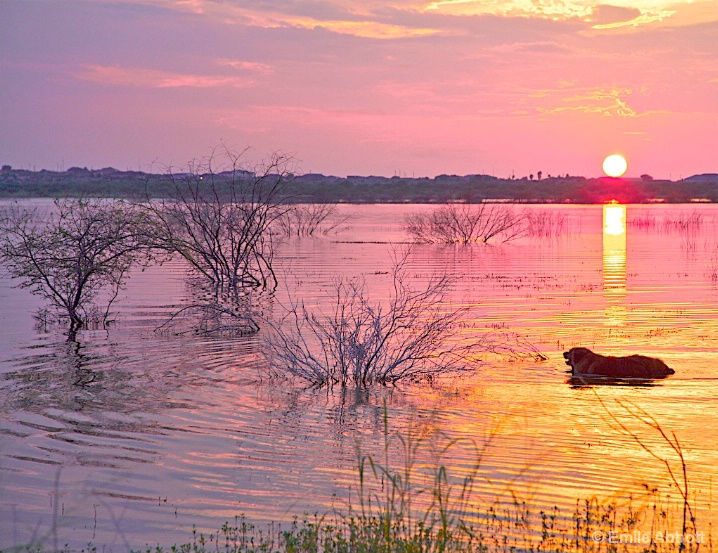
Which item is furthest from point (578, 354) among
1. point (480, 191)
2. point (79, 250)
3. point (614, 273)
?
point (480, 191)

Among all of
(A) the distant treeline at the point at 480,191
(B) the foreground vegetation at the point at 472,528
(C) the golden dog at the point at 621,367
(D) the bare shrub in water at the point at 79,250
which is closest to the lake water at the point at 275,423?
(B) the foreground vegetation at the point at 472,528

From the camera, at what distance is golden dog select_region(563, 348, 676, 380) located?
1263cm

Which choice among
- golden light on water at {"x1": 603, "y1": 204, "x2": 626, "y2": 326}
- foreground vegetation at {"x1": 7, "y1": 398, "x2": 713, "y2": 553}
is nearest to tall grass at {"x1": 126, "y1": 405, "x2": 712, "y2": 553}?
foreground vegetation at {"x1": 7, "y1": 398, "x2": 713, "y2": 553}

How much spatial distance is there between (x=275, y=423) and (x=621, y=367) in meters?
5.47

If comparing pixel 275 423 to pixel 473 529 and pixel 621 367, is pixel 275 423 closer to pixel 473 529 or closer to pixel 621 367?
pixel 473 529

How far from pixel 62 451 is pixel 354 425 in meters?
3.37

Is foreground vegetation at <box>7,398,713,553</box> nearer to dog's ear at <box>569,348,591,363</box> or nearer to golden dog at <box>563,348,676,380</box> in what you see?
golden dog at <box>563,348,676,380</box>

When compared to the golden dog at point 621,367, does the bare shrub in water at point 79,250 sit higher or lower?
higher

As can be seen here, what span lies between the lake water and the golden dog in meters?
0.29

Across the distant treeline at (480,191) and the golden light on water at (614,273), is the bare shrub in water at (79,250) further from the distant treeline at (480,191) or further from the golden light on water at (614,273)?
the distant treeline at (480,191)

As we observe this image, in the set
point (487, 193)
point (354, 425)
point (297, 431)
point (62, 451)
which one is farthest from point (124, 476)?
point (487, 193)

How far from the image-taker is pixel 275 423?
10.5m

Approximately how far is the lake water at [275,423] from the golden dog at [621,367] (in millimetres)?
293

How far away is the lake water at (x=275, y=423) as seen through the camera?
780cm
